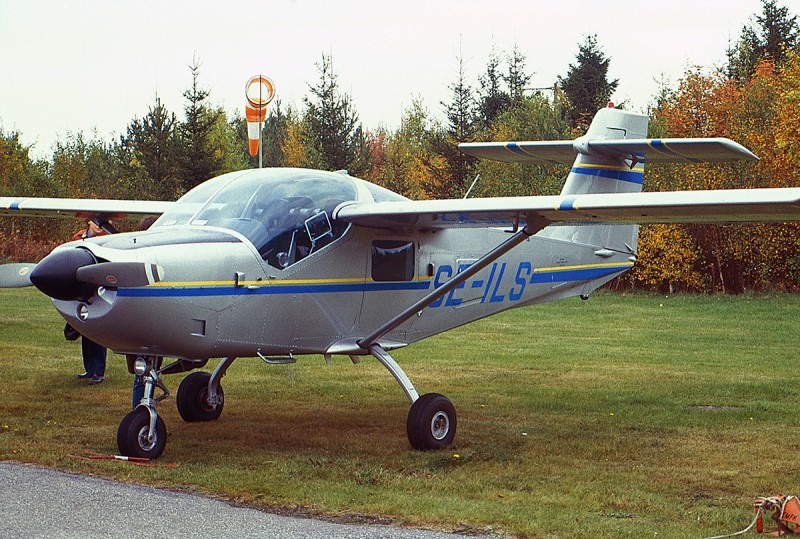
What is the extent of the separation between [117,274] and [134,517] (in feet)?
6.29

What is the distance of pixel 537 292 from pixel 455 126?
30506 mm

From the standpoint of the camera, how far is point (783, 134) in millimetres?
25422

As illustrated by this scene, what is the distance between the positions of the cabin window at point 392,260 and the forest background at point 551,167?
1783 centimetres

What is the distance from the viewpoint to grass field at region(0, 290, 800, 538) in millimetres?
6754

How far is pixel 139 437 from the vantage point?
801 cm

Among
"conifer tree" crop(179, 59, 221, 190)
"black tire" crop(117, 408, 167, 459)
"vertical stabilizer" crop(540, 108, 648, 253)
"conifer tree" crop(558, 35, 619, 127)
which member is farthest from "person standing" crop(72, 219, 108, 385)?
"conifer tree" crop(558, 35, 619, 127)

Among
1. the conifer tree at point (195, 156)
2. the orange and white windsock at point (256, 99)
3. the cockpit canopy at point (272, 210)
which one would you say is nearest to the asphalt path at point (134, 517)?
the cockpit canopy at point (272, 210)

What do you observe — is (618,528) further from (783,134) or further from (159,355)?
(783,134)

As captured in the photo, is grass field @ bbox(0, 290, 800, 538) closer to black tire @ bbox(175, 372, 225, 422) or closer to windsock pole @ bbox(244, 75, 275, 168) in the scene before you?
black tire @ bbox(175, 372, 225, 422)

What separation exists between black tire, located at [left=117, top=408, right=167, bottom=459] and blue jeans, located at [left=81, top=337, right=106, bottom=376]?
14.4 feet

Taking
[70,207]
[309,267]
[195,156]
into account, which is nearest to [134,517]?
[309,267]

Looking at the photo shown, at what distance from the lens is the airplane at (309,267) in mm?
7496

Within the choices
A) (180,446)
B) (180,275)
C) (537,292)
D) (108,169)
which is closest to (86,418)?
(180,446)

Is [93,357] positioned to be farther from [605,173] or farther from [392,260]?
[605,173]
